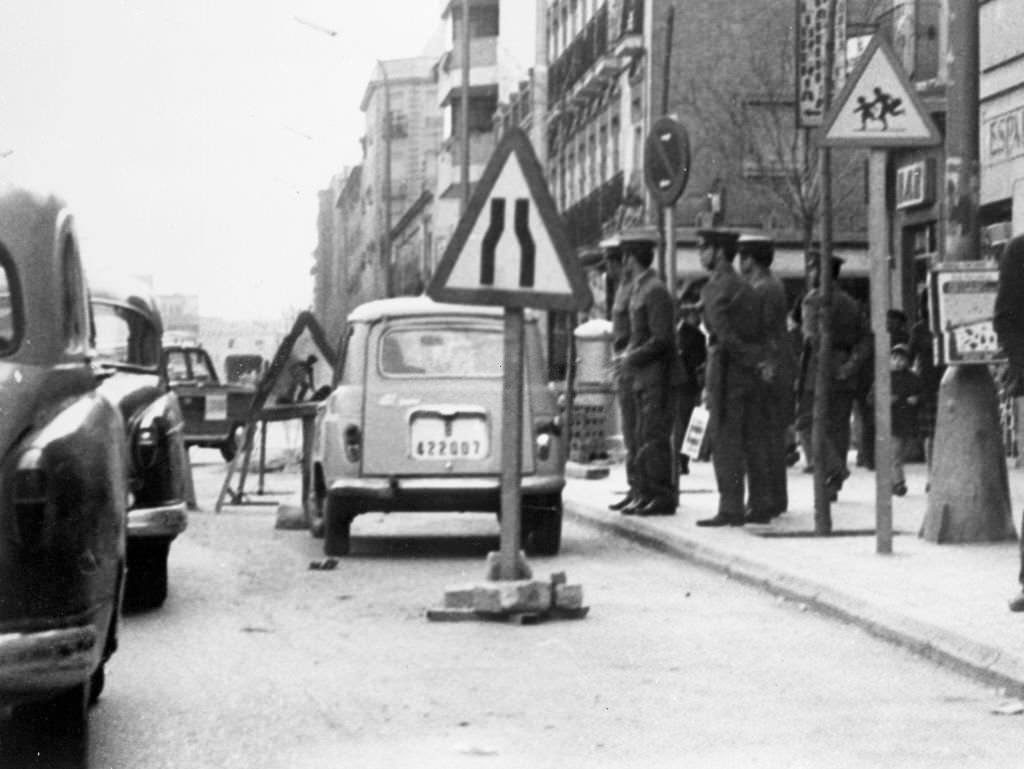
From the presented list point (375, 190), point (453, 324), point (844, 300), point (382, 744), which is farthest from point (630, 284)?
point (375, 190)

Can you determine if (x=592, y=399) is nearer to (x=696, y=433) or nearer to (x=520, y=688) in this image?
(x=696, y=433)

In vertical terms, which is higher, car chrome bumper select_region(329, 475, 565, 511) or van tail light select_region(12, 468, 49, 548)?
van tail light select_region(12, 468, 49, 548)

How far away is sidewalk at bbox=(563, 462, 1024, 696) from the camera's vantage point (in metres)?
10.6

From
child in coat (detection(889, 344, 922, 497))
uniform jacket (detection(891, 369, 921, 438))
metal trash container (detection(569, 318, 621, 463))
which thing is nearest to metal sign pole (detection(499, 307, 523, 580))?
child in coat (detection(889, 344, 922, 497))

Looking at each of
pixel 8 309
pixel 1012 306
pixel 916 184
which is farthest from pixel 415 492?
pixel 916 184

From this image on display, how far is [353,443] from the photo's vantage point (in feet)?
53.9

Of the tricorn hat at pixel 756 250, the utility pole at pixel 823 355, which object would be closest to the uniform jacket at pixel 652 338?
the tricorn hat at pixel 756 250

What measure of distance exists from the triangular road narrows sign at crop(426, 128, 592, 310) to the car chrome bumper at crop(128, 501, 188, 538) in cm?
158

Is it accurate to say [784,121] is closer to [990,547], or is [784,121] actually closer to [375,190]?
[990,547]

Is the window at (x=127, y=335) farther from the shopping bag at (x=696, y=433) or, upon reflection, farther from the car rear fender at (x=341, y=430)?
the shopping bag at (x=696, y=433)

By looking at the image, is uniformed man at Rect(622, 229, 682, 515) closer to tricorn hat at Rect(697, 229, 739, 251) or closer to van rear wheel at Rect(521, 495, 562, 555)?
tricorn hat at Rect(697, 229, 739, 251)

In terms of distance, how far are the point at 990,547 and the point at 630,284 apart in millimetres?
4259

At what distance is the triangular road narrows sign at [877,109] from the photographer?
596 inches

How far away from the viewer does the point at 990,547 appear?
15.6 meters
